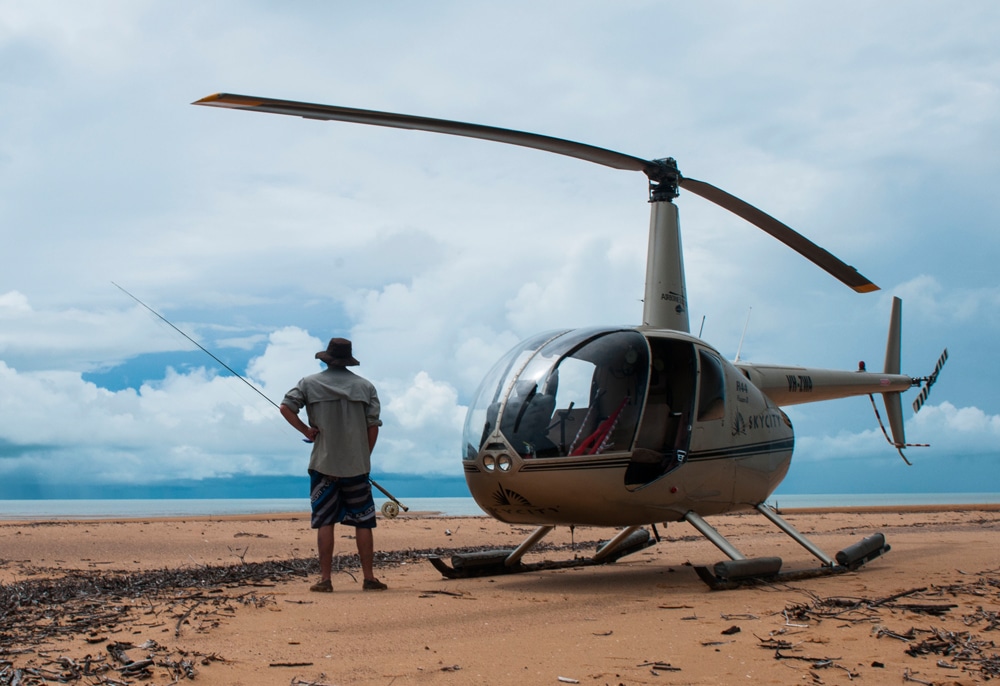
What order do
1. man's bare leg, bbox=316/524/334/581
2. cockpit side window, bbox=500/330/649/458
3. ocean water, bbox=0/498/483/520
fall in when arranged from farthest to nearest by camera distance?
ocean water, bbox=0/498/483/520 < cockpit side window, bbox=500/330/649/458 < man's bare leg, bbox=316/524/334/581

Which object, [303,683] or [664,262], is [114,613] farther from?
[664,262]

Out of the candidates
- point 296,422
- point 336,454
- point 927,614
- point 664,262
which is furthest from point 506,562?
point 927,614

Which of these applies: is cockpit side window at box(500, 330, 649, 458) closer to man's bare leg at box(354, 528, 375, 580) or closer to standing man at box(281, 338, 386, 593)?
standing man at box(281, 338, 386, 593)

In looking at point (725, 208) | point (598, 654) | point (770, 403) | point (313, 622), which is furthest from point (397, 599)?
point (725, 208)

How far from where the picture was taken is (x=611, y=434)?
7.38 meters

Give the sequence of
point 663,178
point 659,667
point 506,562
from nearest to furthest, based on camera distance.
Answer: point 659,667 → point 506,562 → point 663,178

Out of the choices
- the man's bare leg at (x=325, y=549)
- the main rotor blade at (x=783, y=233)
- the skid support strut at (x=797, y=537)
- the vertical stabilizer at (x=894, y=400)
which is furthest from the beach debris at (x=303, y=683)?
the vertical stabilizer at (x=894, y=400)

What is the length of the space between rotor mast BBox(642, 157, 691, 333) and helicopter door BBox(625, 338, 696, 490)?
148 centimetres

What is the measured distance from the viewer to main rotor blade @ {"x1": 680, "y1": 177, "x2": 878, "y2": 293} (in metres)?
10.4

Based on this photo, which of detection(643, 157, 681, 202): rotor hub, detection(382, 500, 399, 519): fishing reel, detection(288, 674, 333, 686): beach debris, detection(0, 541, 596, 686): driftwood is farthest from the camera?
detection(643, 157, 681, 202): rotor hub

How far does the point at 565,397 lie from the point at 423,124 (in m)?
2.56

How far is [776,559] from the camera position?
24.7 feet

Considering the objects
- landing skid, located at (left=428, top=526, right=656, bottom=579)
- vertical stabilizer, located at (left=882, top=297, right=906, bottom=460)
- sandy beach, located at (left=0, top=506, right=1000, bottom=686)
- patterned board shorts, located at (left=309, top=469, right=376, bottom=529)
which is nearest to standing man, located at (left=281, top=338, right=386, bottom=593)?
patterned board shorts, located at (left=309, top=469, right=376, bottom=529)

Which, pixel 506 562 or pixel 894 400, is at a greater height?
pixel 894 400
